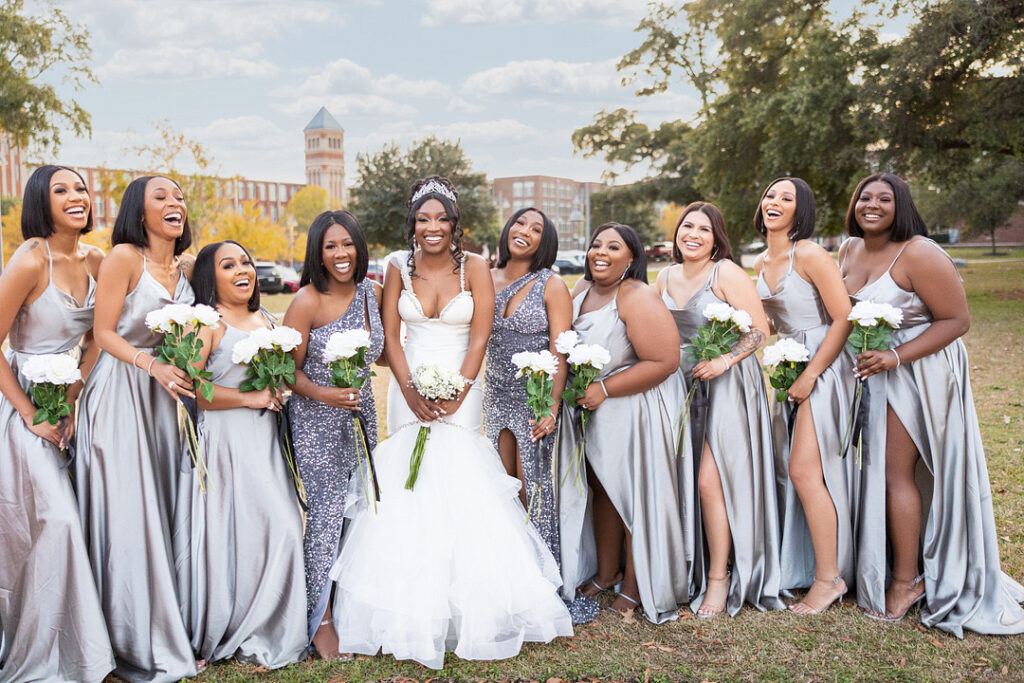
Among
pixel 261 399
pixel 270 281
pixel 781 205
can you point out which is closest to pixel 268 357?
pixel 261 399

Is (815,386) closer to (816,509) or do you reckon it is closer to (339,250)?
(816,509)

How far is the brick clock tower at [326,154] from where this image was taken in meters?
146

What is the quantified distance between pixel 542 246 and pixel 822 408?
2.02 metres

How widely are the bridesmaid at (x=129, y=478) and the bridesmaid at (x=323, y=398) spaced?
67 cm

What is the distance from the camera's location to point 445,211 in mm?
4793

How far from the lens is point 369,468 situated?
471 centimetres

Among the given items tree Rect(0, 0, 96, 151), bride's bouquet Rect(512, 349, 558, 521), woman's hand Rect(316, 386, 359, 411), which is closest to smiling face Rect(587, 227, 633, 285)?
bride's bouquet Rect(512, 349, 558, 521)

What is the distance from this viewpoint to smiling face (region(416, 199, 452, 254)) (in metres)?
4.78

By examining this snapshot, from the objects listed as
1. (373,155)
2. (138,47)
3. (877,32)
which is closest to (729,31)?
(877,32)

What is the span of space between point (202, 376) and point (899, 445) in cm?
411

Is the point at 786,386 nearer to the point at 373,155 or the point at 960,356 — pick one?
the point at 960,356

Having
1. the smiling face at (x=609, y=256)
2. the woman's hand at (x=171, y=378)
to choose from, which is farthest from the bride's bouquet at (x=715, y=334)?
the woman's hand at (x=171, y=378)

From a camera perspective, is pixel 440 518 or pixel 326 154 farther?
pixel 326 154

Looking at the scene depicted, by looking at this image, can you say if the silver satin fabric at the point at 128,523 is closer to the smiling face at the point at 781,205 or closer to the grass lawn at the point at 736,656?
the grass lawn at the point at 736,656
